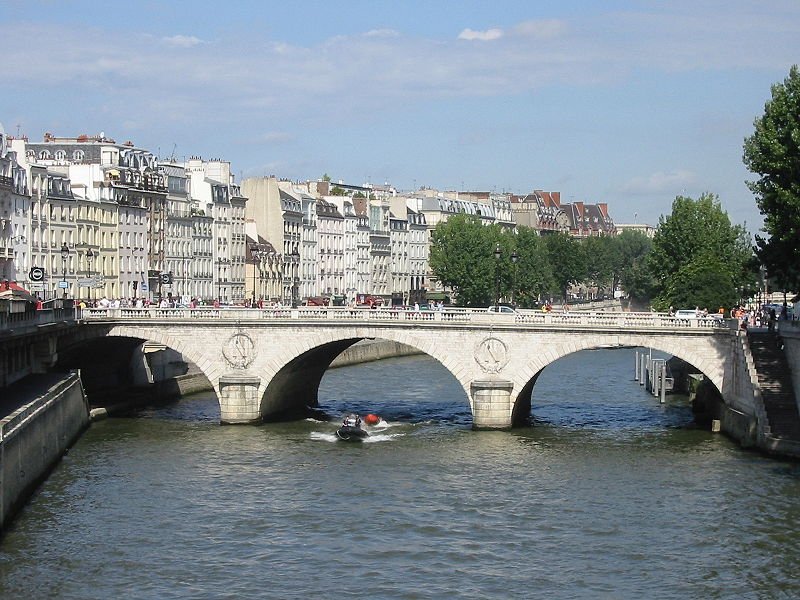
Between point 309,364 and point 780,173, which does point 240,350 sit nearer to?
point 309,364

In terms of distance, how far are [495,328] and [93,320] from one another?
20.6m

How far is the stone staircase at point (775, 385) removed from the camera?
67375 millimetres

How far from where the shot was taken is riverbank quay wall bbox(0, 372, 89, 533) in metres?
52.3

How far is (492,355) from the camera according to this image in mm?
77625

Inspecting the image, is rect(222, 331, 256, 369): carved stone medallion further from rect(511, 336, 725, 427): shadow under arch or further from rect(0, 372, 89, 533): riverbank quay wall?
rect(511, 336, 725, 427): shadow under arch

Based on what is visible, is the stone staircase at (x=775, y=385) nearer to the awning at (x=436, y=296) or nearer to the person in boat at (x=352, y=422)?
the person in boat at (x=352, y=422)

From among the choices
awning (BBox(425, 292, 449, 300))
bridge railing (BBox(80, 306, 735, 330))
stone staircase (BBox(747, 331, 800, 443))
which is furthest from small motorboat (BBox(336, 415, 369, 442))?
awning (BBox(425, 292, 449, 300))

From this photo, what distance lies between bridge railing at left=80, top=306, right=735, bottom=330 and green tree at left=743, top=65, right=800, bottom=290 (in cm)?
402

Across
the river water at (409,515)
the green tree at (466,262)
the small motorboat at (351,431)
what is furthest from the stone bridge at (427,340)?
the green tree at (466,262)

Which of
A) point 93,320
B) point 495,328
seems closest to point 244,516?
point 495,328

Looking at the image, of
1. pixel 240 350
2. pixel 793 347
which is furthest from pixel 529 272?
pixel 793 347

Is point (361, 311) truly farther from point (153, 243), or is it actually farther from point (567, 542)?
point (153, 243)

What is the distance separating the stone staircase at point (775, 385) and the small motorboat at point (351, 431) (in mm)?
17780

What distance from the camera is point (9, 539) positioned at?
51969 mm
